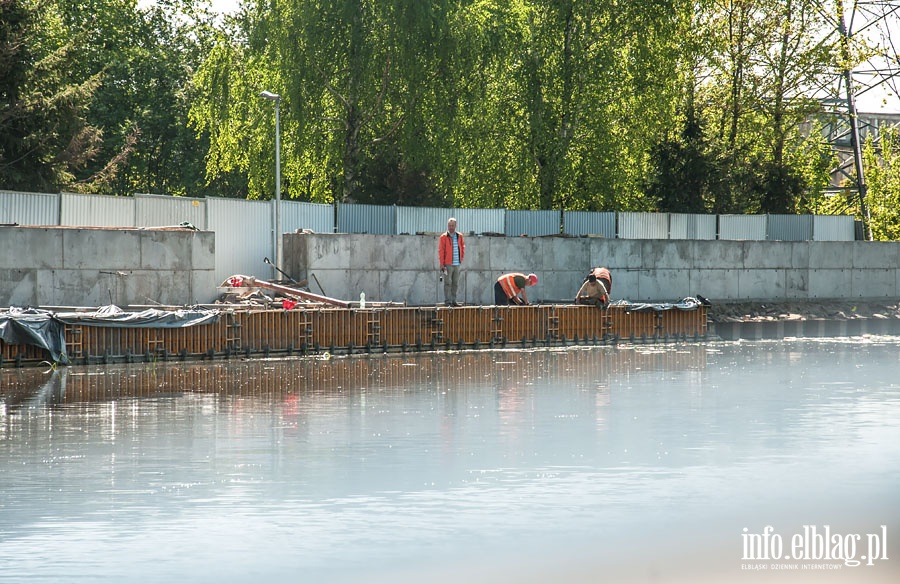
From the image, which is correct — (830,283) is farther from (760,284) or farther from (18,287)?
(18,287)

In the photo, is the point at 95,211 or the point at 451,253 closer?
the point at 95,211

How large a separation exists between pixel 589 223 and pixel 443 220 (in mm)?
5875

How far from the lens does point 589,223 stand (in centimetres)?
4209

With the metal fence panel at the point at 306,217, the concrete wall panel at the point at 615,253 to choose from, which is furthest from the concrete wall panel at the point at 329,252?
the concrete wall panel at the point at 615,253

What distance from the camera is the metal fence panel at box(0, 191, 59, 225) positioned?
2995 centimetres

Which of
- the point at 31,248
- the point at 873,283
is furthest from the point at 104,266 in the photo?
the point at 873,283

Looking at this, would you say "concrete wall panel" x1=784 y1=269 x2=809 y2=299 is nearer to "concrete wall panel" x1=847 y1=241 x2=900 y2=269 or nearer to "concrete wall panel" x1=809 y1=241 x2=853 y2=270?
"concrete wall panel" x1=809 y1=241 x2=853 y2=270

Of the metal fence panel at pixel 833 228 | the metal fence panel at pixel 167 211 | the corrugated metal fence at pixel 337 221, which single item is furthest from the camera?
the metal fence panel at pixel 833 228

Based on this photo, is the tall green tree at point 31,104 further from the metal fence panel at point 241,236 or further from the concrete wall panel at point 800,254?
the concrete wall panel at point 800,254

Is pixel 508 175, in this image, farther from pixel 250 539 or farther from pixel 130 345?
pixel 250 539

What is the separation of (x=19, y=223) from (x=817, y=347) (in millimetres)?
21148

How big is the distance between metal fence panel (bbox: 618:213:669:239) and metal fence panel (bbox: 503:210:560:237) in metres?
2.51

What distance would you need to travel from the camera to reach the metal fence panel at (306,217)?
3544cm

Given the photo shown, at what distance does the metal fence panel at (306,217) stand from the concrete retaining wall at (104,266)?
475 cm
